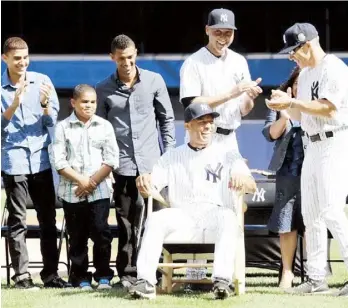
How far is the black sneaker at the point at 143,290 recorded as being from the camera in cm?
739

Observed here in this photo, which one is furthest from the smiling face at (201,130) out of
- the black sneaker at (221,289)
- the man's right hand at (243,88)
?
the black sneaker at (221,289)

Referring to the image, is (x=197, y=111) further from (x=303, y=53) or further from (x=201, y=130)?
(x=303, y=53)

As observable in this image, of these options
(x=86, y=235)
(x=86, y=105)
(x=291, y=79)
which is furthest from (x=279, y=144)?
(x=86, y=235)

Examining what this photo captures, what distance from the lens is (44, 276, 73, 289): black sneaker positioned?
843 cm

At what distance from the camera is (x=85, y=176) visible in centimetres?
829

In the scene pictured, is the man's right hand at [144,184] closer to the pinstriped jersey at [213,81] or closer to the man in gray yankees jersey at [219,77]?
the man in gray yankees jersey at [219,77]

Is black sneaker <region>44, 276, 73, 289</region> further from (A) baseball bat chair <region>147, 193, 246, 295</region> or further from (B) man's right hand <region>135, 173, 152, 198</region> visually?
(B) man's right hand <region>135, 173, 152, 198</region>

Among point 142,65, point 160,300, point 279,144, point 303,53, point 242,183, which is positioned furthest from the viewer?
point 142,65

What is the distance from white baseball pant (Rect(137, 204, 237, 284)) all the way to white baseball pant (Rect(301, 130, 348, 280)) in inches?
24.3

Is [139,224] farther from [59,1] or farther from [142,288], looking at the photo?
[59,1]

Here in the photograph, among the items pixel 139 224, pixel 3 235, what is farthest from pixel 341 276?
pixel 3 235

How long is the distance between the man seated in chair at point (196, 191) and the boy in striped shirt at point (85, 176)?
606 millimetres

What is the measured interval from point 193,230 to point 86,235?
1.17 m

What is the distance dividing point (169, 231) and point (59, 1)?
68.4ft
